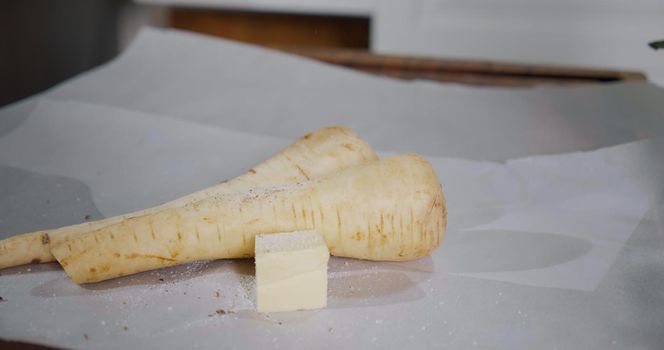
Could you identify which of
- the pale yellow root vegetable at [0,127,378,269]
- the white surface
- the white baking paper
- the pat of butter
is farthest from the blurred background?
the pat of butter

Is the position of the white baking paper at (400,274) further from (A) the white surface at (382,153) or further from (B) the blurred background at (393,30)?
(B) the blurred background at (393,30)

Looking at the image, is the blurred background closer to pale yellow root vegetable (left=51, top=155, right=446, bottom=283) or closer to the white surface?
the white surface

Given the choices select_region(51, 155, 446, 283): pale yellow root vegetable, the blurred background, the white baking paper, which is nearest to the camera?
the white baking paper

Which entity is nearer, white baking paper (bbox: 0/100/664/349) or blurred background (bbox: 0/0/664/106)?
white baking paper (bbox: 0/100/664/349)

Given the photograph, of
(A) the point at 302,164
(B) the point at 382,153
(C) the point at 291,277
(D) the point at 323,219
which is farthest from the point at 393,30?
(C) the point at 291,277

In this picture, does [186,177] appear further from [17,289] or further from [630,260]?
[630,260]

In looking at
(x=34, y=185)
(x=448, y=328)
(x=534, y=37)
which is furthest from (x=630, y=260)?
(x=534, y=37)
